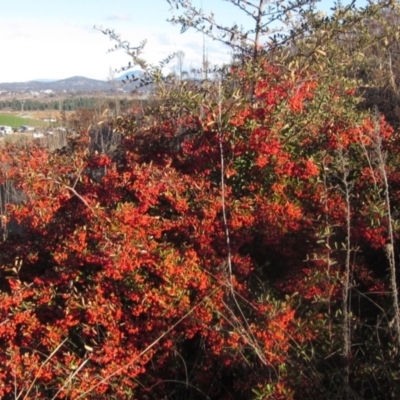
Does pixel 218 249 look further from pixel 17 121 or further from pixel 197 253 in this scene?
pixel 17 121

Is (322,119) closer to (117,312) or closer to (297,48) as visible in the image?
(297,48)

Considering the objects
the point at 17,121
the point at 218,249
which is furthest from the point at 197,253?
the point at 17,121

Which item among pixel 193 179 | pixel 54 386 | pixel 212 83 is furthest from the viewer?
pixel 212 83

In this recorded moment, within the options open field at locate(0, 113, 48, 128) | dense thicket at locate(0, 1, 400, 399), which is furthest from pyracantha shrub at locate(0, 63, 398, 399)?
open field at locate(0, 113, 48, 128)

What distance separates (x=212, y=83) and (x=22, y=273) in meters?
2.77

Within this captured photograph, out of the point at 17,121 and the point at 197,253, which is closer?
the point at 197,253

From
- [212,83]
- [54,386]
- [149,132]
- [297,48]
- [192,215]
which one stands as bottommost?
[54,386]

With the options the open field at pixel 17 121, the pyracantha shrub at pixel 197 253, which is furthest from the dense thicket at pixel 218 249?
the open field at pixel 17 121

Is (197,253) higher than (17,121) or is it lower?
lower

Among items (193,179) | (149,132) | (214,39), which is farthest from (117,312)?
(214,39)

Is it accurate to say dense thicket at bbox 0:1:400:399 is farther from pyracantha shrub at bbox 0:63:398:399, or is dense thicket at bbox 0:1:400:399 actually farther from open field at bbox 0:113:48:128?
open field at bbox 0:113:48:128

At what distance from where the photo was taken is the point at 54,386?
4.08 meters

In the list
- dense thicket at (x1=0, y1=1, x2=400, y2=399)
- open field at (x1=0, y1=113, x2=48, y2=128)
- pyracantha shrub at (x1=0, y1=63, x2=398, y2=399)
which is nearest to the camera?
dense thicket at (x1=0, y1=1, x2=400, y2=399)

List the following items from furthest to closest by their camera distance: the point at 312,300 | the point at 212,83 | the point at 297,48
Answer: the point at 297,48, the point at 212,83, the point at 312,300
